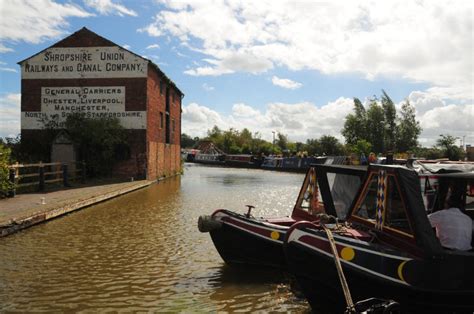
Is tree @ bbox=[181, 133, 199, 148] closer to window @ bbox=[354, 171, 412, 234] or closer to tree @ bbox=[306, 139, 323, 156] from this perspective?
tree @ bbox=[306, 139, 323, 156]

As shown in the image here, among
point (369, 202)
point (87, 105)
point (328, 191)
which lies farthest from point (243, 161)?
point (369, 202)

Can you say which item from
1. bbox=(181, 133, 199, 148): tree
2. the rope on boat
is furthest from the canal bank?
bbox=(181, 133, 199, 148): tree

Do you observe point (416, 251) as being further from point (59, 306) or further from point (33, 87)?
point (33, 87)

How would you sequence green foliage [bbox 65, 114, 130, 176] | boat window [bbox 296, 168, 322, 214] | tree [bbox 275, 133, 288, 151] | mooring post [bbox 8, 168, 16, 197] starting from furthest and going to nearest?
tree [bbox 275, 133, 288, 151] → green foliage [bbox 65, 114, 130, 176] → mooring post [bbox 8, 168, 16, 197] → boat window [bbox 296, 168, 322, 214]

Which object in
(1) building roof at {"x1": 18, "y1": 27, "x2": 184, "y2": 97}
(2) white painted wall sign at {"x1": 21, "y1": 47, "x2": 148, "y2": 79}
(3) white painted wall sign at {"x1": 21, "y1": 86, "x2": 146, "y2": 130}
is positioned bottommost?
(3) white painted wall sign at {"x1": 21, "y1": 86, "x2": 146, "y2": 130}

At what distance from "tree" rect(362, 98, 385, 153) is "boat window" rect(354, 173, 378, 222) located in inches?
2519

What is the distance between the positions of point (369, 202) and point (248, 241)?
2.22 meters

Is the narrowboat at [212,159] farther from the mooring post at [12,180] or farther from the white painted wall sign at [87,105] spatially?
the mooring post at [12,180]

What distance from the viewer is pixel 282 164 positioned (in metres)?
52.0

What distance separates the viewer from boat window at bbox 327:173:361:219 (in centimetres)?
819

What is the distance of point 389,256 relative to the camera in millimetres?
5105

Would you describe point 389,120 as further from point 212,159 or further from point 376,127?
point 212,159

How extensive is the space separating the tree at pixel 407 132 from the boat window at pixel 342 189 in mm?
62566

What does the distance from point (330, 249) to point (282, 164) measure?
4664 centimetres
